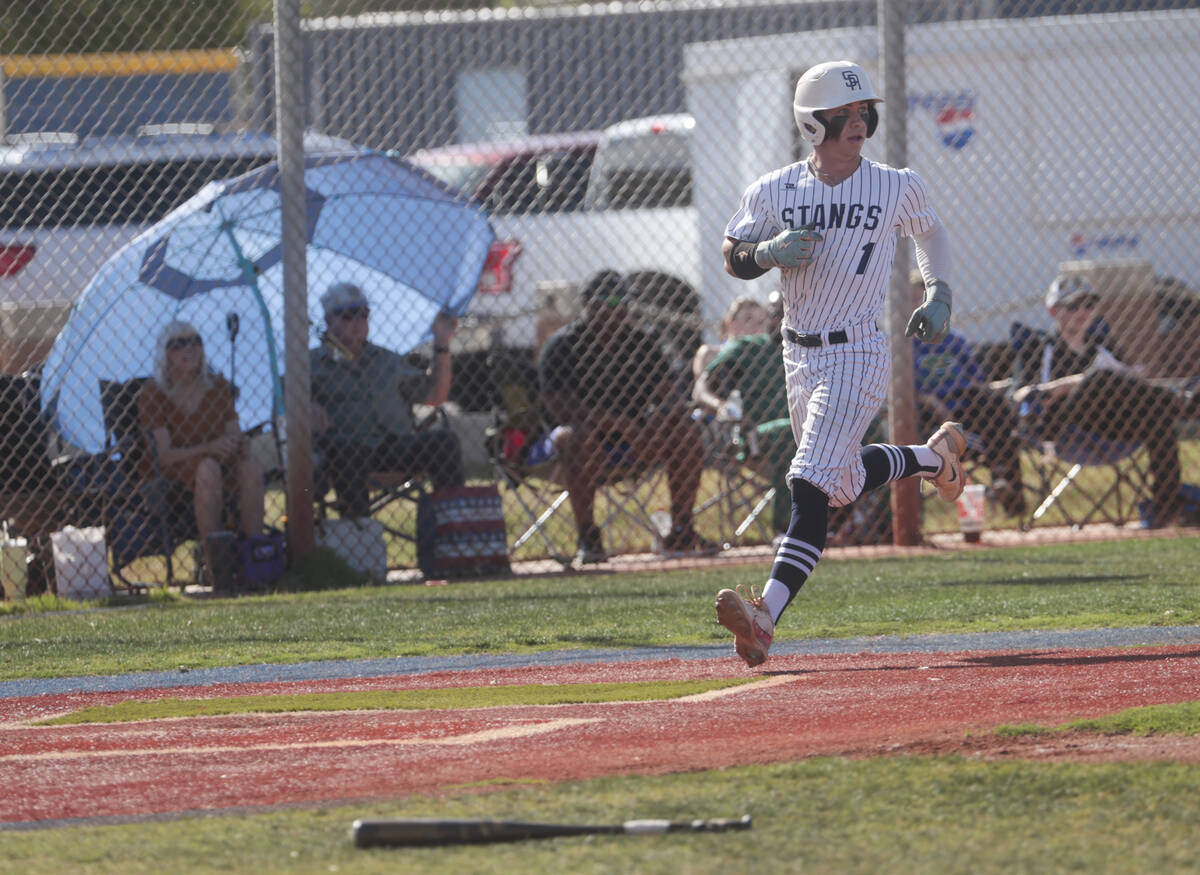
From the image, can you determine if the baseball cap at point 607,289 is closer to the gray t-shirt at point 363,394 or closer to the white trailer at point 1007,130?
the gray t-shirt at point 363,394

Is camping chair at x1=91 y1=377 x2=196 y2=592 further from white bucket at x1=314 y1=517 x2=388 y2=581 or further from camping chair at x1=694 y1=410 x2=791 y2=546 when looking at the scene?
camping chair at x1=694 y1=410 x2=791 y2=546

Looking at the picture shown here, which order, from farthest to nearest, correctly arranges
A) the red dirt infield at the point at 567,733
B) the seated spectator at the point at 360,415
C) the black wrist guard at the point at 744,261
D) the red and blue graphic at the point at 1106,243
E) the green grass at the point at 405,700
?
the red and blue graphic at the point at 1106,243 < the seated spectator at the point at 360,415 < the black wrist guard at the point at 744,261 < the green grass at the point at 405,700 < the red dirt infield at the point at 567,733

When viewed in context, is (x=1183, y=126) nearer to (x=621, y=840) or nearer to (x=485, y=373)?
(x=485, y=373)

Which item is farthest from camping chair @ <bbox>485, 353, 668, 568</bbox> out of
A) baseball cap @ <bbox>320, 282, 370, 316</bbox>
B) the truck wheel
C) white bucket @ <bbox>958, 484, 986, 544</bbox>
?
the truck wheel

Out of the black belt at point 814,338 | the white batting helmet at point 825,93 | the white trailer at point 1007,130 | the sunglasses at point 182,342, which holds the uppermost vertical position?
the white trailer at point 1007,130

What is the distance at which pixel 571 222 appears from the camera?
1464 cm

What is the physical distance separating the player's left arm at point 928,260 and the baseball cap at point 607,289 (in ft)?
12.8

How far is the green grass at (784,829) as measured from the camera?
123 inches

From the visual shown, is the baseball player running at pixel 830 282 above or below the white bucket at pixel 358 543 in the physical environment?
above

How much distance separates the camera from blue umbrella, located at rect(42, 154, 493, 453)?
9484 millimetres

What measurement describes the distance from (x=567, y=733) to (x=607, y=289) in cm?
576

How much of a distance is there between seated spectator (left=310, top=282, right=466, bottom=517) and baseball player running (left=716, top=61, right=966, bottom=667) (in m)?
3.92

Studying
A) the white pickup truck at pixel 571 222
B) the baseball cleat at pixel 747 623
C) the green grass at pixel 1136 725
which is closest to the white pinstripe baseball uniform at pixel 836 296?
the baseball cleat at pixel 747 623

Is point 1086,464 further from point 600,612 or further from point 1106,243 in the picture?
point 1106,243
